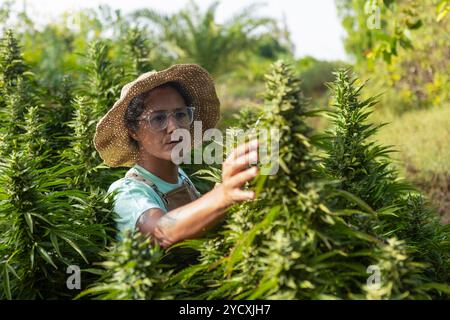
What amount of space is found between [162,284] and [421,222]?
1447mm

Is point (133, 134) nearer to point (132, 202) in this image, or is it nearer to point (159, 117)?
point (159, 117)

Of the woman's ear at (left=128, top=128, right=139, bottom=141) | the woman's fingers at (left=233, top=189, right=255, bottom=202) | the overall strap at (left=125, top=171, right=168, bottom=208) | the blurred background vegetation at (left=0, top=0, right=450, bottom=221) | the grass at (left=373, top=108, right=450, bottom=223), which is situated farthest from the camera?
the grass at (left=373, top=108, right=450, bottom=223)

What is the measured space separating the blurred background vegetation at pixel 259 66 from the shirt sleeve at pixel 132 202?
60cm

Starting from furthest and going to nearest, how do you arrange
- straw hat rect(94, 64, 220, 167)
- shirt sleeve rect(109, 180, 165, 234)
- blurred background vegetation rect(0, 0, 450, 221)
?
blurred background vegetation rect(0, 0, 450, 221), straw hat rect(94, 64, 220, 167), shirt sleeve rect(109, 180, 165, 234)

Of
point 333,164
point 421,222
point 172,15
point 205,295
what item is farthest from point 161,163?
point 172,15

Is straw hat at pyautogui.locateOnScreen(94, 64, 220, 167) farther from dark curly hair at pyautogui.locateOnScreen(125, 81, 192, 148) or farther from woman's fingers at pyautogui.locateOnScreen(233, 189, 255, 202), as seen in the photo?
woman's fingers at pyautogui.locateOnScreen(233, 189, 255, 202)

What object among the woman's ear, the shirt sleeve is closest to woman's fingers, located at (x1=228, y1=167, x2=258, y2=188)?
the shirt sleeve

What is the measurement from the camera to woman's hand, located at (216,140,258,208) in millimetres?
1850

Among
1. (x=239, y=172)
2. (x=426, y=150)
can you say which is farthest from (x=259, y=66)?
(x=239, y=172)

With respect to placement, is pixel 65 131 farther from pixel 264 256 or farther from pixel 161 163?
pixel 264 256

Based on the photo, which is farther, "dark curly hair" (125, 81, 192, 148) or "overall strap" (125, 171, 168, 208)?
"dark curly hair" (125, 81, 192, 148)

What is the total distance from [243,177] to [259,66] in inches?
739

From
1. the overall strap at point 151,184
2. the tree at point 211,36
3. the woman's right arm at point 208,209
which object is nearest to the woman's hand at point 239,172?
the woman's right arm at point 208,209
